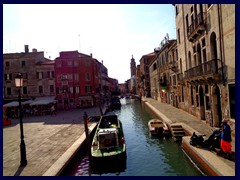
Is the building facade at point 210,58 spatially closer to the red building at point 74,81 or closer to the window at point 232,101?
the window at point 232,101

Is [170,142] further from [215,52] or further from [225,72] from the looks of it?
[215,52]

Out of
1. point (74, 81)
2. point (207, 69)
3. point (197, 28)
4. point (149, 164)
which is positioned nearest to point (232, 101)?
point (207, 69)

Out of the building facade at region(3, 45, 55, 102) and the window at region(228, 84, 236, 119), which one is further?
the building facade at region(3, 45, 55, 102)

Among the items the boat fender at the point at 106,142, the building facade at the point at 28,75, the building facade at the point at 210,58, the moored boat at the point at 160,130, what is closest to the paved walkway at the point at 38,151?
the boat fender at the point at 106,142

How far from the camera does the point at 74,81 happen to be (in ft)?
132

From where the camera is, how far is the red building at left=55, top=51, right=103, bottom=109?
39719 mm

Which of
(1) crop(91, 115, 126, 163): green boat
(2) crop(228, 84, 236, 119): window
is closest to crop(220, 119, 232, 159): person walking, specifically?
(2) crop(228, 84, 236, 119): window

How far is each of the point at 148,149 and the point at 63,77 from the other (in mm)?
29678

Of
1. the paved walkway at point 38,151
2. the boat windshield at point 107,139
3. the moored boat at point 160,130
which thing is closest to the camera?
the paved walkway at point 38,151

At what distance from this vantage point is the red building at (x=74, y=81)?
130 ft

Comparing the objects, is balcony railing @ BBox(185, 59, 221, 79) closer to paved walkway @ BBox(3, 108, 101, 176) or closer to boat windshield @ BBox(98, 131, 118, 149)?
boat windshield @ BBox(98, 131, 118, 149)

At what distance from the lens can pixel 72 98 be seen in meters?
40.1

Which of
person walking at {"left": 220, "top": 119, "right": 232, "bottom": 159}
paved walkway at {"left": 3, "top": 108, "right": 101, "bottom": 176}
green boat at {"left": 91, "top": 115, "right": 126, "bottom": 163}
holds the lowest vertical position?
paved walkway at {"left": 3, "top": 108, "right": 101, "bottom": 176}

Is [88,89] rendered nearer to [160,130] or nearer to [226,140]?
[160,130]
